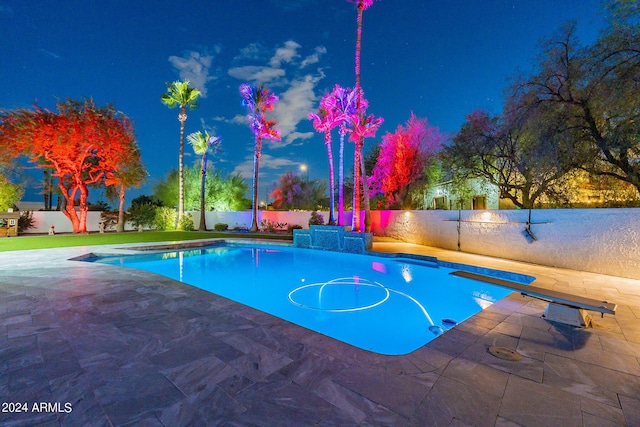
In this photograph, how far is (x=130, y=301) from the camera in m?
4.00

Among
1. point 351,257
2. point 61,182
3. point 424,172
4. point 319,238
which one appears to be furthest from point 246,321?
point 61,182

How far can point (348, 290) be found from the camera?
6.37 meters

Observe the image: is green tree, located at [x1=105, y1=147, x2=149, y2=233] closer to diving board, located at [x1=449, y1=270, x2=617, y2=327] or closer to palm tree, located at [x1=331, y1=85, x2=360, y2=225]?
palm tree, located at [x1=331, y1=85, x2=360, y2=225]

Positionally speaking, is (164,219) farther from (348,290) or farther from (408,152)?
(348,290)

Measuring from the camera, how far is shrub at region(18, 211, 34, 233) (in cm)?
1598

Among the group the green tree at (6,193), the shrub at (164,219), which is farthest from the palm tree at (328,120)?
the green tree at (6,193)

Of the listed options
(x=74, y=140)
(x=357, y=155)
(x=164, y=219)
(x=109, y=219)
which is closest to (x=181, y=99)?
(x=74, y=140)

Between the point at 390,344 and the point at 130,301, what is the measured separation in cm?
392

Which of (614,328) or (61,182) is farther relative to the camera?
(61,182)

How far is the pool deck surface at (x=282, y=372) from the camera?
1.73 meters

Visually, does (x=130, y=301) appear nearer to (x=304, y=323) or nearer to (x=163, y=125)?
(x=304, y=323)

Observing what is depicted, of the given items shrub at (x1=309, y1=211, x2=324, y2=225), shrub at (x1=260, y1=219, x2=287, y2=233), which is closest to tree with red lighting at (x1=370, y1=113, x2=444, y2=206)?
shrub at (x1=309, y1=211, x2=324, y2=225)

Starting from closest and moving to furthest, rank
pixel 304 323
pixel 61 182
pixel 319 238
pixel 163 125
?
pixel 304 323 < pixel 319 238 < pixel 61 182 < pixel 163 125

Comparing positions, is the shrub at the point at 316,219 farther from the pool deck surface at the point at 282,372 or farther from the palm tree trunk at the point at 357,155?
the pool deck surface at the point at 282,372
